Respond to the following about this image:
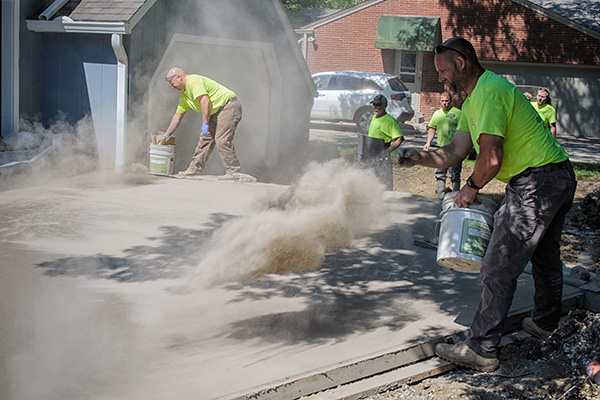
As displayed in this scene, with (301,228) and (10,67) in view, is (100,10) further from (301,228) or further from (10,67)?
(301,228)

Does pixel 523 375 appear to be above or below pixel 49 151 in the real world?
below

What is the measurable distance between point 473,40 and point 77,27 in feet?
61.6

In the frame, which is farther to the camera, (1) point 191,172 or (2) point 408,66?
(2) point 408,66

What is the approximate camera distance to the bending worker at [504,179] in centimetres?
398

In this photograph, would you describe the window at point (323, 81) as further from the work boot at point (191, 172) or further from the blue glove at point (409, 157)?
the blue glove at point (409, 157)

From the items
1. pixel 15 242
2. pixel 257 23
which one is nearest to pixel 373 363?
pixel 15 242

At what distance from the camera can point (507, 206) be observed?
13.6 feet

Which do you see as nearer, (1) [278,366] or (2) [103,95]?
(1) [278,366]

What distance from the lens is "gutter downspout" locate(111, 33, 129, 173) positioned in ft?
31.9

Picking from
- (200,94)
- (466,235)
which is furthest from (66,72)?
(466,235)

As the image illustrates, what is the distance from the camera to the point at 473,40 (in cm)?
2541

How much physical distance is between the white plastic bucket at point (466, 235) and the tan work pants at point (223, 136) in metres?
6.29

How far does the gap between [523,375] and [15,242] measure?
4650mm

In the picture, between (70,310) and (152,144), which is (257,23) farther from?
(70,310)
